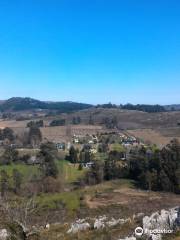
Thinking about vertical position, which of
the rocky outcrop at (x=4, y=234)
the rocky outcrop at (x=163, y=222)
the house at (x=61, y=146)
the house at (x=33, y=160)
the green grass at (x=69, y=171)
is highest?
the rocky outcrop at (x=163, y=222)

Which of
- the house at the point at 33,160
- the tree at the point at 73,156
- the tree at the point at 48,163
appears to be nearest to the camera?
the tree at the point at 48,163

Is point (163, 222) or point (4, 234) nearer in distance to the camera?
point (4, 234)

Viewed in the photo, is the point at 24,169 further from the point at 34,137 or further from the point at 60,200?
the point at 34,137

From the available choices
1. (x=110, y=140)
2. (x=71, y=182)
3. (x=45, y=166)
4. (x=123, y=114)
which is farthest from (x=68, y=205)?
(x=123, y=114)

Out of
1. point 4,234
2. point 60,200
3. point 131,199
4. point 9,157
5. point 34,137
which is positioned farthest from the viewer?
point 34,137

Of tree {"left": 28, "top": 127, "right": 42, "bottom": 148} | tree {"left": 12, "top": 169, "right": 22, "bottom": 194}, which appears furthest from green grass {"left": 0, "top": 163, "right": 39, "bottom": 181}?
tree {"left": 28, "top": 127, "right": 42, "bottom": 148}

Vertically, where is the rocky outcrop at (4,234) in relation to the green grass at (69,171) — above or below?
above

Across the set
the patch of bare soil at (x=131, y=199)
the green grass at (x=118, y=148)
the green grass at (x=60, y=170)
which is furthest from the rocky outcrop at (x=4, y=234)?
the green grass at (x=118, y=148)

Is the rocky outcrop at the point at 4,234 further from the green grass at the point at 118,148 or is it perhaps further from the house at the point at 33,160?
the green grass at the point at 118,148

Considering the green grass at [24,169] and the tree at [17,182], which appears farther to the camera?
the green grass at [24,169]

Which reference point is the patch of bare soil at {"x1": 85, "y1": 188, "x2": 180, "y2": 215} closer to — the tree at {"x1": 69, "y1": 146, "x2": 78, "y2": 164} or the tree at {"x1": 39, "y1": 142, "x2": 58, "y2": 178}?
the tree at {"x1": 39, "y1": 142, "x2": 58, "y2": 178}

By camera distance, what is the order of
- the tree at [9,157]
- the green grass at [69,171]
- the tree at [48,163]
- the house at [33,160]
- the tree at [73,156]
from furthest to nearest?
the tree at [73,156] < the tree at [9,157] < the house at [33,160] < the green grass at [69,171] < the tree at [48,163]

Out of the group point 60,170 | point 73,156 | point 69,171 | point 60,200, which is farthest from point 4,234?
point 73,156

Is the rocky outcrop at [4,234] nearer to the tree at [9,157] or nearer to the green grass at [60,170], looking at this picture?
the green grass at [60,170]
